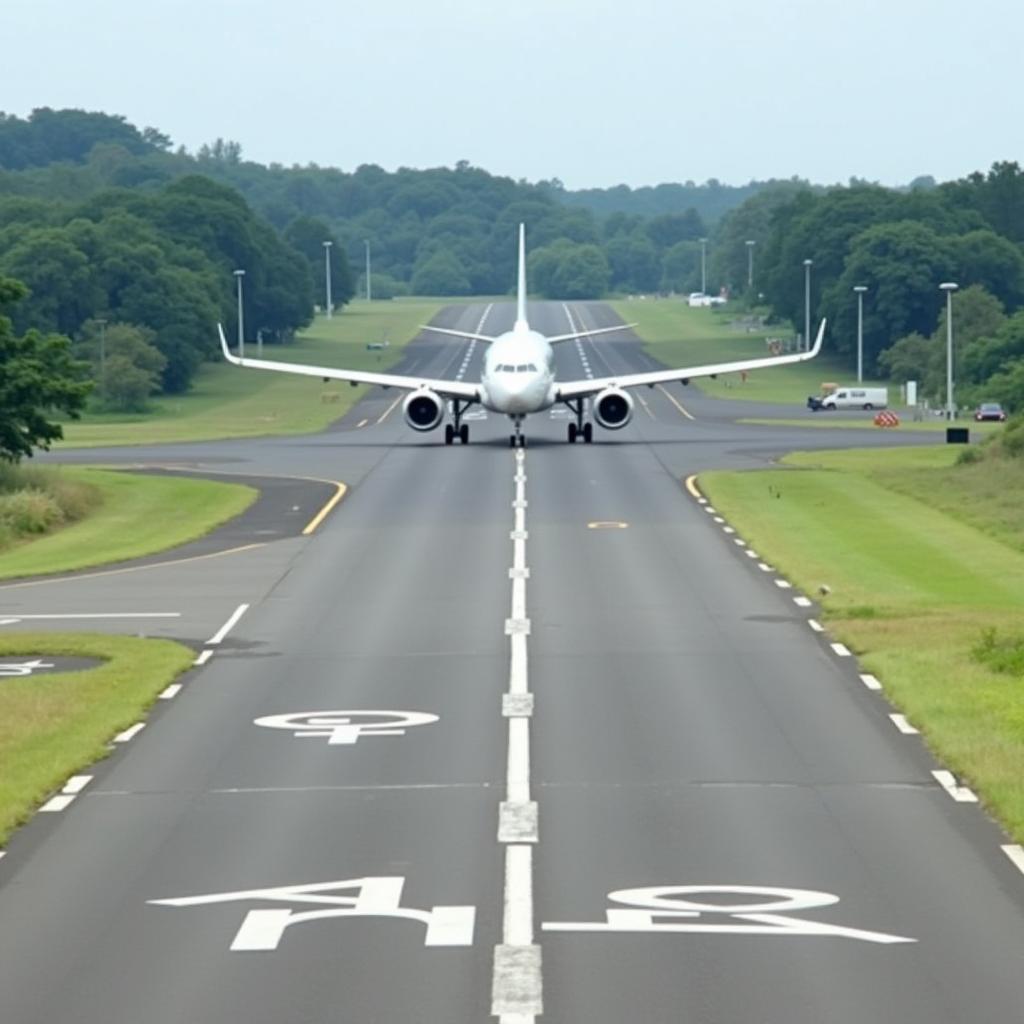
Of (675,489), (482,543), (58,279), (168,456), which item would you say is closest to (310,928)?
(482,543)

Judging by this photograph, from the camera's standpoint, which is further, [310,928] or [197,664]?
[197,664]

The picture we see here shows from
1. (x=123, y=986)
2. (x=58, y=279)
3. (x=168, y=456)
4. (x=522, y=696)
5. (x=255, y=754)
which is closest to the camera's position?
(x=123, y=986)

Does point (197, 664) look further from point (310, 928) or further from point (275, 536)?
point (275, 536)

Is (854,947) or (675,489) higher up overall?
(854,947)

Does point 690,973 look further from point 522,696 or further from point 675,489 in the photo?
point 675,489

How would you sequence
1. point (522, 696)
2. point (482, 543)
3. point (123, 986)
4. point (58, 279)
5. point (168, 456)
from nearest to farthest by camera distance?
point (123, 986), point (522, 696), point (482, 543), point (168, 456), point (58, 279)

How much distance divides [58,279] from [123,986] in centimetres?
14739

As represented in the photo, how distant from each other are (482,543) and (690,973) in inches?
1611

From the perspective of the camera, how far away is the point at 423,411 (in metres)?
93.9

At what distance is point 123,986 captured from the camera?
16438mm

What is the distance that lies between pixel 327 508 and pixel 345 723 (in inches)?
1487

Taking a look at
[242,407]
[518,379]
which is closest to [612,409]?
[518,379]

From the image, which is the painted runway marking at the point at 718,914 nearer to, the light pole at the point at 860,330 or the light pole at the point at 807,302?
the light pole at the point at 860,330

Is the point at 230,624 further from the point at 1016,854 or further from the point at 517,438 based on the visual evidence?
the point at 517,438
